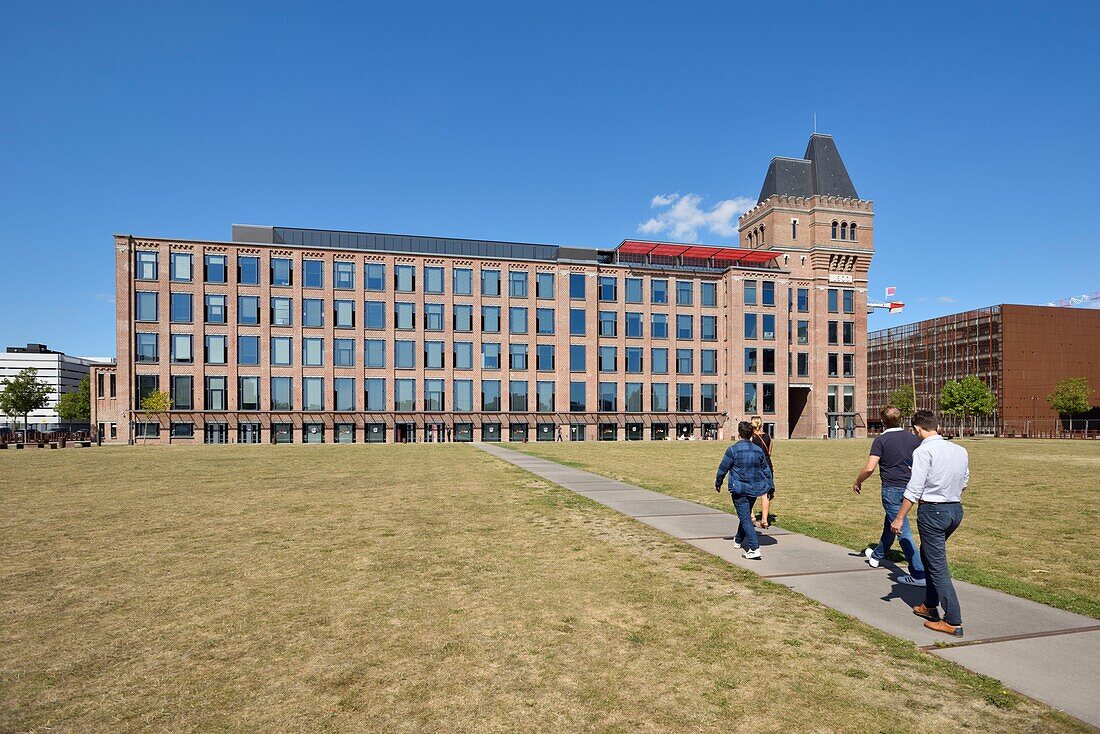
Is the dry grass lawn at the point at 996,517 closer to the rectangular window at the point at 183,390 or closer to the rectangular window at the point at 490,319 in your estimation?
the rectangular window at the point at 490,319

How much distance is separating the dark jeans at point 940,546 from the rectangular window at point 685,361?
56.7 m

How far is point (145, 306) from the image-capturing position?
52.4m

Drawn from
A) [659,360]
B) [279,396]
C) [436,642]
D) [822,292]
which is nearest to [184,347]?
[279,396]

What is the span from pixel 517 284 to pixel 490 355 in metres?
7.19

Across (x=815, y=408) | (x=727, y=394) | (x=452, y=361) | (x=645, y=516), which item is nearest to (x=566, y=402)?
(x=452, y=361)

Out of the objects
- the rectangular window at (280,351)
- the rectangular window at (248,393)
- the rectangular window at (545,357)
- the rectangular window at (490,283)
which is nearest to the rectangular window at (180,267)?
the rectangular window at (280,351)

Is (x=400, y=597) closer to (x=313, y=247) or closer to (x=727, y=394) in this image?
(x=313, y=247)

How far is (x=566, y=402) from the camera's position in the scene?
5909cm

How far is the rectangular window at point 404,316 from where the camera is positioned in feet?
185

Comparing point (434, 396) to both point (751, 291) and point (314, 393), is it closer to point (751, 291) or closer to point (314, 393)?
point (314, 393)

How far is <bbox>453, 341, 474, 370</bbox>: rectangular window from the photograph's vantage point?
5734cm

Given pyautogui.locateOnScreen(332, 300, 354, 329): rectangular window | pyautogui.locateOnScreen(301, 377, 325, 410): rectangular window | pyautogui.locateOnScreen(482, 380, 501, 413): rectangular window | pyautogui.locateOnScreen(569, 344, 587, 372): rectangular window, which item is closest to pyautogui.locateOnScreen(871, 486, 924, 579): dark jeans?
pyautogui.locateOnScreen(482, 380, 501, 413): rectangular window

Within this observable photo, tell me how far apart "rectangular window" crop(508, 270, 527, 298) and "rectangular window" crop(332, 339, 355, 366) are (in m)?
15.0

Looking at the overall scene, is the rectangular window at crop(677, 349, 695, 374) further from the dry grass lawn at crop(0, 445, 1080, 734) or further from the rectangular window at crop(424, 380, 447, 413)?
the dry grass lawn at crop(0, 445, 1080, 734)
